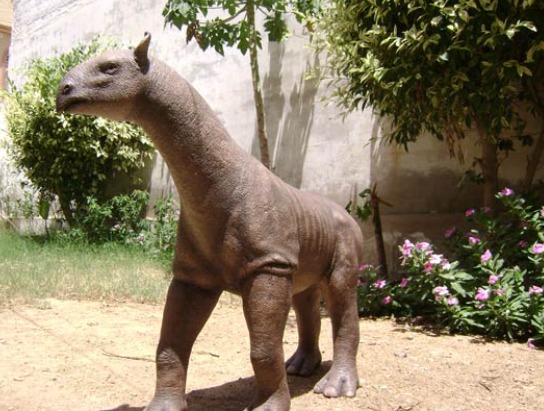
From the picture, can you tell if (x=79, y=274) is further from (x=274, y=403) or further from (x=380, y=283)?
(x=274, y=403)

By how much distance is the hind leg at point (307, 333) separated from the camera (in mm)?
3227

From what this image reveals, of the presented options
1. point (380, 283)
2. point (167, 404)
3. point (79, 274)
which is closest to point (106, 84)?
point (167, 404)

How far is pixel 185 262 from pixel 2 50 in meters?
17.0

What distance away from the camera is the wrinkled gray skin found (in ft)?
7.21

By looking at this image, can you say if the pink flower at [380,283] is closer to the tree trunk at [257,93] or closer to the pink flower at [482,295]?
the pink flower at [482,295]

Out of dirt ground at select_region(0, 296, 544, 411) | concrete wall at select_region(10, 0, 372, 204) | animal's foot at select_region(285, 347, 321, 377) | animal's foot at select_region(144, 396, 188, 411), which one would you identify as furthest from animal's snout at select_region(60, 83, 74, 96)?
concrete wall at select_region(10, 0, 372, 204)

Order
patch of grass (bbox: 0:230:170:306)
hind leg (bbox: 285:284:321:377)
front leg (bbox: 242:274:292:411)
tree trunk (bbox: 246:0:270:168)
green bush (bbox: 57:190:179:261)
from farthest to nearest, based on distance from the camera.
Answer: green bush (bbox: 57:190:179:261) < tree trunk (bbox: 246:0:270:168) < patch of grass (bbox: 0:230:170:306) < hind leg (bbox: 285:284:321:377) < front leg (bbox: 242:274:292:411)

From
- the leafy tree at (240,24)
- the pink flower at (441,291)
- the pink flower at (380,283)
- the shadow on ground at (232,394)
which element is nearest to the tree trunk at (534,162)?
the pink flower at (441,291)

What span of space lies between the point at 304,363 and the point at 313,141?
141 inches

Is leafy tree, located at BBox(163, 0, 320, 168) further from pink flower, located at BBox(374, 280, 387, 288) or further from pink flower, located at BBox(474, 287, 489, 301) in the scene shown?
pink flower, located at BBox(474, 287, 489, 301)

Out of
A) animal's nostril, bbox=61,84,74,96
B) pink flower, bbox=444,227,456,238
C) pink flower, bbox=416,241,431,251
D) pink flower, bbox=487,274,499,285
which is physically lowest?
pink flower, bbox=487,274,499,285

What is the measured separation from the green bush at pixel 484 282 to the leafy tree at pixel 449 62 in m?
0.47

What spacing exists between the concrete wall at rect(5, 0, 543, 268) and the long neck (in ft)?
10.8

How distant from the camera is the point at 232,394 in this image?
2.94 m
